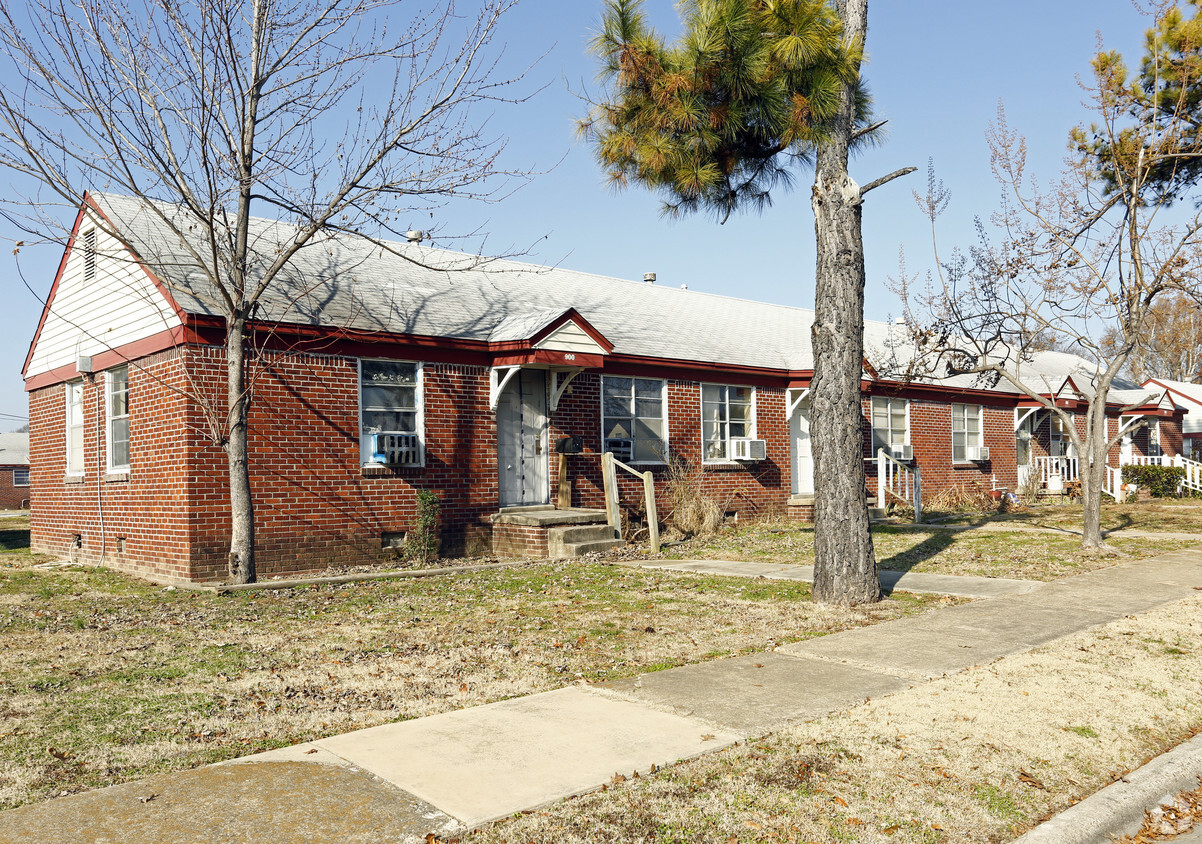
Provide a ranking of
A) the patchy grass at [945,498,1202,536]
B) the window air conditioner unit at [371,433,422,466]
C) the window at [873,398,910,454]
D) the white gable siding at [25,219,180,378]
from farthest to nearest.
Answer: the window at [873,398,910,454] < the patchy grass at [945,498,1202,536] < the window air conditioner unit at [371,433,422,466] < the white gable siding at [25,219,180,378]

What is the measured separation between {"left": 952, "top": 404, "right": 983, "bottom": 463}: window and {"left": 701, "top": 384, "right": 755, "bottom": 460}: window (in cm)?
798

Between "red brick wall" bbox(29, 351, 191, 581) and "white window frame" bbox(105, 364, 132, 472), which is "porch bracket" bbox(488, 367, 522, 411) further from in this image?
"white window frame" bbox(105, 364, 132, 472)

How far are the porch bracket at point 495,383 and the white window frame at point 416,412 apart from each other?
4.06ft

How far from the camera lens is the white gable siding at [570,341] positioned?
15078 millimetres

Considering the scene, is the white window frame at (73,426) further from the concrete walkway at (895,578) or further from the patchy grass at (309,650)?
the concrete walkway at (895,578)

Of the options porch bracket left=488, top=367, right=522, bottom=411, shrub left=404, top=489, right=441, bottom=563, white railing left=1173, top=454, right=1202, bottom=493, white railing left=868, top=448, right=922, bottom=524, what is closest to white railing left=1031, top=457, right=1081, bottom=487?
white railing left=1173, top=454, right=1202, bottom=493

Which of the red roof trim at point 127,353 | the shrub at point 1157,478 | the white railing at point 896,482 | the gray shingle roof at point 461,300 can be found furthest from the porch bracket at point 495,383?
the shrub at point 1157,478

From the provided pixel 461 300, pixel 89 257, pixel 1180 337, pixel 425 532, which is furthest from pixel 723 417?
pixel 1180 337

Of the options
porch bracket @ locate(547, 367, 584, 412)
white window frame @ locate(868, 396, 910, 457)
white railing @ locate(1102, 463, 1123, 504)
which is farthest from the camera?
white railing @ locate(1102, 463, 1123, 504)

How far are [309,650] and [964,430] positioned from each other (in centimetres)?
2120

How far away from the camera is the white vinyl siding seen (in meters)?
16.4

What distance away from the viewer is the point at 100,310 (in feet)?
50.3

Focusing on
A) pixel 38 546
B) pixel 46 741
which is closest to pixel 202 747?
pixel 46 741

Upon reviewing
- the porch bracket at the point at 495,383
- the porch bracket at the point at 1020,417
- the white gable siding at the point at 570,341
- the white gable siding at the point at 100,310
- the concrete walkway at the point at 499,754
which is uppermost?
the white gable siding at the point at 100,310
